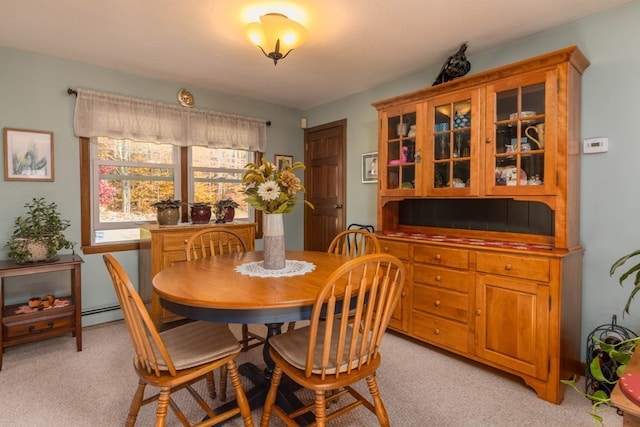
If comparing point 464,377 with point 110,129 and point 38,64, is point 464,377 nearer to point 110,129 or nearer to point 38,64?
point 110,129

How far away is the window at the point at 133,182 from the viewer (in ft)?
10.5

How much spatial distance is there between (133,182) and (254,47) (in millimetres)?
1855

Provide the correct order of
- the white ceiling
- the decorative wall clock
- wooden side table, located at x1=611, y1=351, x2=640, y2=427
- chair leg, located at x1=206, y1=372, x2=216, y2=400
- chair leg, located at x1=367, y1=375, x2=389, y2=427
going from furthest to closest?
1. the decorative wall clock
2. the white ceiling
3. chair leg, located at x1=206, y1=372, x2=216, y2=400
4. chair leg, located at x1=367, y1=375, x2=389, y2=427
5. wooden side table, located at x1=611, y1=351, x2=640, y2=427

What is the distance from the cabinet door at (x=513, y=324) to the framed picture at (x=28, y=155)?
3.65 meters

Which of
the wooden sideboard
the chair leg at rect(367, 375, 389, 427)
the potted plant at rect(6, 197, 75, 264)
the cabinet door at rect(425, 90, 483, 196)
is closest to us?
the chair leg at rect(367, 375, 389, 427)

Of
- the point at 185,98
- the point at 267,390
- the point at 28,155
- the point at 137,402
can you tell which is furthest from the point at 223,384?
the point at 185,98

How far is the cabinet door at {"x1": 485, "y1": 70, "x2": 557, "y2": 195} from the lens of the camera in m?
2.13

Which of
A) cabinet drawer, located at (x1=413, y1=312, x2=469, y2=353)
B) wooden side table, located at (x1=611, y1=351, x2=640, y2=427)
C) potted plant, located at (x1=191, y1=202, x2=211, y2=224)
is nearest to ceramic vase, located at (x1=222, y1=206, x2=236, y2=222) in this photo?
potted plant, located at (x1=191, y1=202, x2=211, y2=224)

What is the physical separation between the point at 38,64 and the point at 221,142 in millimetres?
1683

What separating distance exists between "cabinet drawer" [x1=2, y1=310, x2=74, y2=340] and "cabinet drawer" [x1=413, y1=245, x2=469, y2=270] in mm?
2808

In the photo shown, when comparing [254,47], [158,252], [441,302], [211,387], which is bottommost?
[211,387]

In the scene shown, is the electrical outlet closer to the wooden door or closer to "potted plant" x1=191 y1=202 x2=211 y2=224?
the wooden door

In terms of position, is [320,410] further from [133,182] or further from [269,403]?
[133,182]

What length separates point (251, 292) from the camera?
1495 mm
